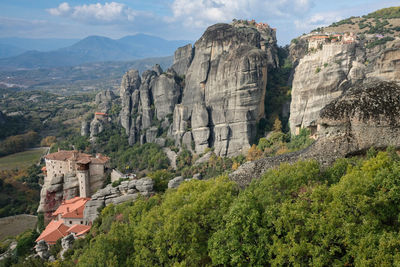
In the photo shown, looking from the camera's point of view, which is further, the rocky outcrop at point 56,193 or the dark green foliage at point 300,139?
the dark green foliage at point 300,139

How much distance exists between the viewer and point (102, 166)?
33500mm

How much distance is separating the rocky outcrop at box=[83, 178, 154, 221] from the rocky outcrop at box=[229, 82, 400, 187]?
11811 millimetres

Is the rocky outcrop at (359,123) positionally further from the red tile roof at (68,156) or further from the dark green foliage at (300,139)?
the red tile roof at (68,156)

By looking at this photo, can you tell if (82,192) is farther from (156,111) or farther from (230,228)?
(156,111)

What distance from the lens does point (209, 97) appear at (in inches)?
2114

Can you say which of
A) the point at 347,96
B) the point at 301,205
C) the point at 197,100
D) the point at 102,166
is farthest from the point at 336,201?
the point at 197,100

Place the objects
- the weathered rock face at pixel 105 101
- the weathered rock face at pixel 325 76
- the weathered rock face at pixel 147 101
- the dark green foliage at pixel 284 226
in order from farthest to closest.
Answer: the weathered rock face at pixel 105 101
the weathered rock face at pixel 147 101
the weathered rock face at pixel 325 76
the dark green foliage at pixel 284 226

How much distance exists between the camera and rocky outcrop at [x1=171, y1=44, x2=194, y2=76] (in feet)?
229

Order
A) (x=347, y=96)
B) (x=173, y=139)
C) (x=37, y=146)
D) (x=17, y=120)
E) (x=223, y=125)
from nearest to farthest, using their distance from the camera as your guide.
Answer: (x=347, y=96) < (x=223, y=125) < (x=173, y=139) < (x=37, y=146) < (x=17, y=120)

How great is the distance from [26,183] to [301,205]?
57.9m

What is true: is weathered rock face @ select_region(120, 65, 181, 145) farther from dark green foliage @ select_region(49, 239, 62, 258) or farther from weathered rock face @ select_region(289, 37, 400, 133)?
dark green foliage @ select_region(49, 239, 62, 258)

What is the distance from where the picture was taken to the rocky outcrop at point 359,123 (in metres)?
14.2

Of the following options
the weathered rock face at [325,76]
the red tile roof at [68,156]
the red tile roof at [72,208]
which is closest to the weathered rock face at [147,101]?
the red tile roof at [68,156]

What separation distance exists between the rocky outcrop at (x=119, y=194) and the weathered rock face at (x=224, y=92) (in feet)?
81.2
